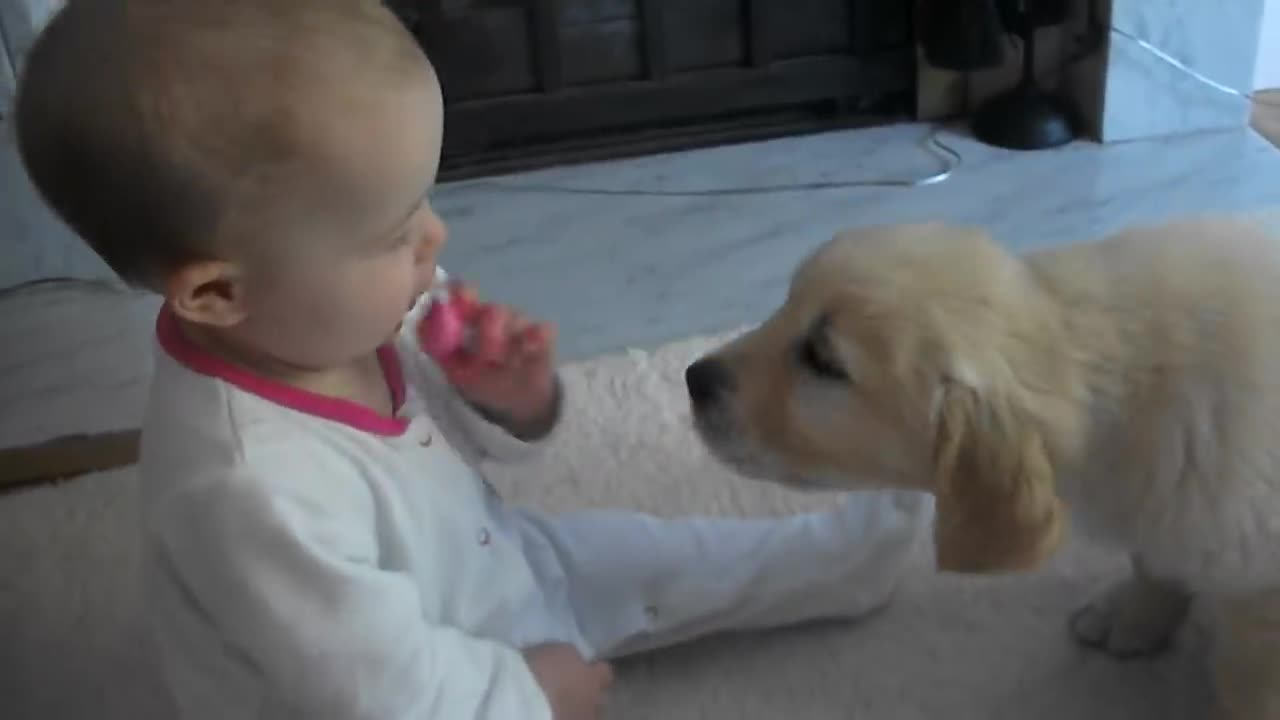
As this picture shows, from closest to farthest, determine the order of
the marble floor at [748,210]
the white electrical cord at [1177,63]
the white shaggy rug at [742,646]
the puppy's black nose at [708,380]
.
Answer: the puppy's black nose at [708,380] → the white shaggy rug at [742,646] → the marble floor at [748,210] → the white electrical cord at [1177,63]

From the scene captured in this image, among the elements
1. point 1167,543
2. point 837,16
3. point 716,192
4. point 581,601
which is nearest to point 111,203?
point 581,601

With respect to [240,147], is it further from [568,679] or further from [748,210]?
[748,210]

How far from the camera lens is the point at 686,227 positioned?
6.92 feet

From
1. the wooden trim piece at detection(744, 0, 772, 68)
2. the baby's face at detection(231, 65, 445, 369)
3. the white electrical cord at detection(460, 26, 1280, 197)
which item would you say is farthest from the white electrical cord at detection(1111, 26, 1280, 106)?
the baby's face at detection(231, 65, 445, 369)

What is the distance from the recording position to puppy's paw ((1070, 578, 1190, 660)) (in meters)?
1.23

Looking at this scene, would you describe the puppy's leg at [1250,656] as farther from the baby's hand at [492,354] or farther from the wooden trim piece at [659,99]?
the wooden trim piece at [659,99]

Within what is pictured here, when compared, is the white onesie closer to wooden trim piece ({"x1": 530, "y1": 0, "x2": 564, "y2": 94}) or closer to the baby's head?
the baby's head

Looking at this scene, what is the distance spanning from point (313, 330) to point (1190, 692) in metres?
0.80

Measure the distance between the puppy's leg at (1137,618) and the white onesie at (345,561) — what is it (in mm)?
411

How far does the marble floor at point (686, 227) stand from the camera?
5.91 ft

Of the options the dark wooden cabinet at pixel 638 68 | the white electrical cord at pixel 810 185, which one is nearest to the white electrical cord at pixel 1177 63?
the white electrical cord at pixel 810 185

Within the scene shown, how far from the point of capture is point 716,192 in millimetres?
2209

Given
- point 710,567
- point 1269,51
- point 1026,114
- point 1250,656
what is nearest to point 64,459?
point 710,567

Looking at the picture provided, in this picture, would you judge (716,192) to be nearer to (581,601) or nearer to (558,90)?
(558,90)
